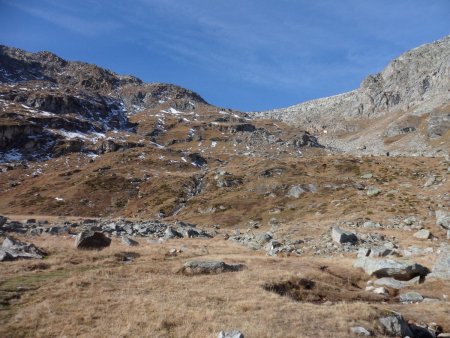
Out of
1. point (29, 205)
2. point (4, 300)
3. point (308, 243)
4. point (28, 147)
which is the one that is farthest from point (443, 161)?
point (28, 147)

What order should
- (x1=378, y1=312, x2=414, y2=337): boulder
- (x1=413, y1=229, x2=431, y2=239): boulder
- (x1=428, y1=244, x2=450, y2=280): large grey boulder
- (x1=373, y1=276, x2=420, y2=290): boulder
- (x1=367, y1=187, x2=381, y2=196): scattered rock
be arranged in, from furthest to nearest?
(x1=367, y1=187, x2=381, y2=196): scattered rock, (x1=413, y1=229, x2=431, y2=239): boulder, (x1=428, y1=244, x2=450, y2=280): large grey boulder, (x1=373, y1=276, x2=420, y2=290): boulder, (x1=378, y1=312, x2=414, y2=337): boulder

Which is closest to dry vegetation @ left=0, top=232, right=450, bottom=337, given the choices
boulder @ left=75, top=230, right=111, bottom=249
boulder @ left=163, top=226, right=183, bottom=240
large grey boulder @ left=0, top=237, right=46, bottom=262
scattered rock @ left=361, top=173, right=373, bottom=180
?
large grey boulder @ left=0, top=237, right=46, bottom=262

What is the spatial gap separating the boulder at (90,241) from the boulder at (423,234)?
33.9 meters

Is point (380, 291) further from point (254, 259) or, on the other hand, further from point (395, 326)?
point (254, 259)

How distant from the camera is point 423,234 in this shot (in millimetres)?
46656

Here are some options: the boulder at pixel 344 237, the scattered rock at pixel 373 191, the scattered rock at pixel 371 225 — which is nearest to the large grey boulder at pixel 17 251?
the boulder at pixel 344 237

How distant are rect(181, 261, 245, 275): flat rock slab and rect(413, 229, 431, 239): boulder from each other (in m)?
26.7

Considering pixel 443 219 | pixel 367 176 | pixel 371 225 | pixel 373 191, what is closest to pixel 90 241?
pixel 371 225

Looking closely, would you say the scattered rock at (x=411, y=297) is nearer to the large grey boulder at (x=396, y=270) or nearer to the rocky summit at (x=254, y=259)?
the rocky summit at (x=254, y=259)

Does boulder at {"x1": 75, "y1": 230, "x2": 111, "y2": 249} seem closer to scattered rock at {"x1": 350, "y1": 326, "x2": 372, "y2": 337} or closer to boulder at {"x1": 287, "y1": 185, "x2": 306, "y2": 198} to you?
scattered rock at {"x1": 350, "y1": 326, "x2": 372, "y2": 337}

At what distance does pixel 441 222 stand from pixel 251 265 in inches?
1194

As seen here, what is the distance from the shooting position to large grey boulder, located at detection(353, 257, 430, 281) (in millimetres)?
31109

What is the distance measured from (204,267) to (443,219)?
3556 cm

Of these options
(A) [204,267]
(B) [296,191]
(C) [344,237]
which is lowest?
(A) [204,267]
